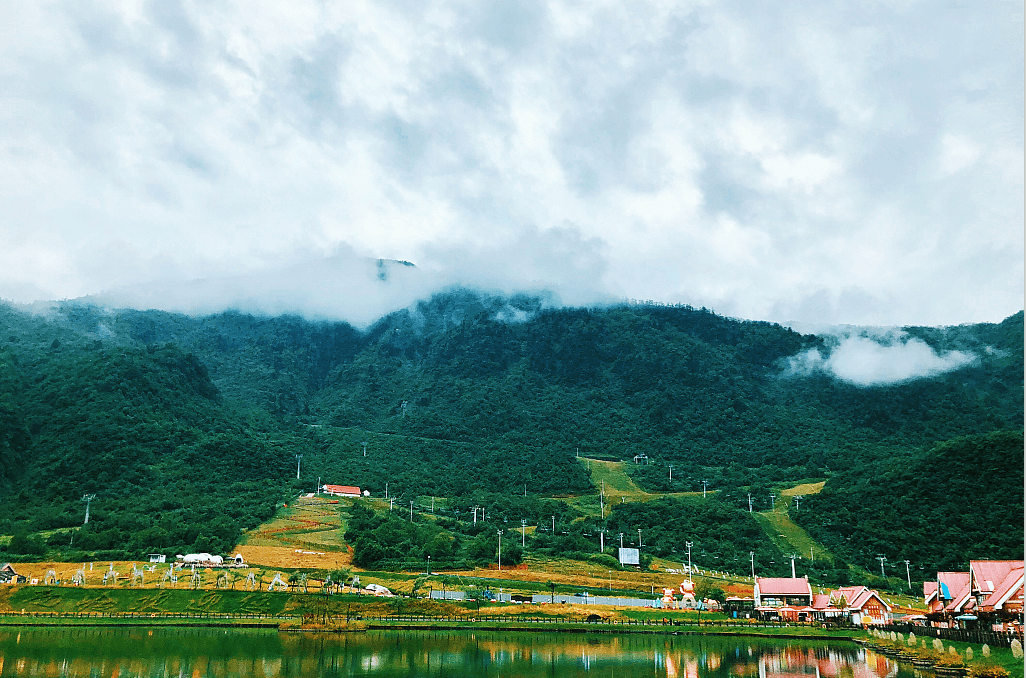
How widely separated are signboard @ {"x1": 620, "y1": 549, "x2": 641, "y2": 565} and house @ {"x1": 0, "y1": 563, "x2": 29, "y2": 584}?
68.0m

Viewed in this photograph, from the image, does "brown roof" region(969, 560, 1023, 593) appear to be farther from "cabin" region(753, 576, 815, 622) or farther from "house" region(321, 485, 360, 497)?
"house" region(321, 485, 360, 497)

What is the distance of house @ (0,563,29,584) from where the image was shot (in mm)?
70469

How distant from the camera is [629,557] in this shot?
9838 cm

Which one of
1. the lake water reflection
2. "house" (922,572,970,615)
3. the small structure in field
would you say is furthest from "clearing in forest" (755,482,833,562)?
the small structure in field

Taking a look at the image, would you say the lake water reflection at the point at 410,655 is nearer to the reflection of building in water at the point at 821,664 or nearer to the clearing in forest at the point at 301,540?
the reflection of building in water at the point at 821,664

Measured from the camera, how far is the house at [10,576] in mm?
70469

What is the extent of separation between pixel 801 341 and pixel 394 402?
354 ft

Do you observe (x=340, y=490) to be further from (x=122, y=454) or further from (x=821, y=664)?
(x=821, y=664)

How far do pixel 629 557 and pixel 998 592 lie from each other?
181ft

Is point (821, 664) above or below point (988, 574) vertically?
below

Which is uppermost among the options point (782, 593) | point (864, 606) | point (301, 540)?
point (301, 540)

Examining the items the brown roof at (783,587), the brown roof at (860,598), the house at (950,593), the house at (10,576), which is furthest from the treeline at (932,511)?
the house at (10,576)

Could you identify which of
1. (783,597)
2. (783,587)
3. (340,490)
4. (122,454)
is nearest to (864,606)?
(783,597)

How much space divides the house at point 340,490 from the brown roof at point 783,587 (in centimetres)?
6917
